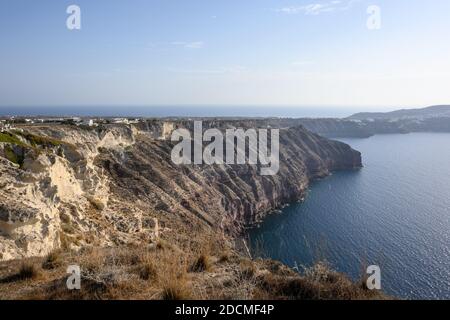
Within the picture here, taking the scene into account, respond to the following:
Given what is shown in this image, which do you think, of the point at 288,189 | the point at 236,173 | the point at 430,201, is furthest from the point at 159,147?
the point at 430,201

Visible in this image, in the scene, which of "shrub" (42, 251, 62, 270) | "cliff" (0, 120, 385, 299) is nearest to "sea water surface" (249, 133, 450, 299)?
"cliff" (0, 120, 385, 299)

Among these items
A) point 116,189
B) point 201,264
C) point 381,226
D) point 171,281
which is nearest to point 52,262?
point 201,264

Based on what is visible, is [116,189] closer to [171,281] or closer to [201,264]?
[201,264]

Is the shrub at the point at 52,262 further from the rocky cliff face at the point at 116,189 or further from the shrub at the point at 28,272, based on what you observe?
the rocky cliff face at the point at 116,189

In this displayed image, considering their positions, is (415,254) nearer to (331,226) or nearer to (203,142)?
(331,226)

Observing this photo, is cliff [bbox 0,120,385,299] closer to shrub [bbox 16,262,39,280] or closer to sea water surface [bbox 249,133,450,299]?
shrub [bbox 16,262,39,280]
